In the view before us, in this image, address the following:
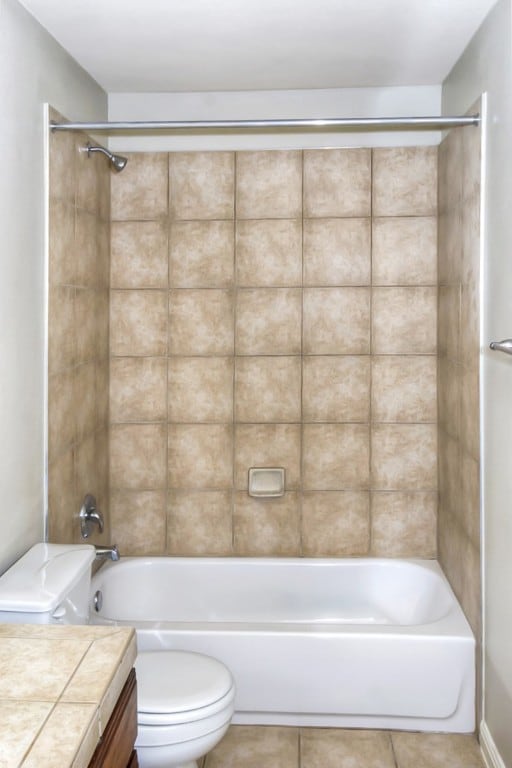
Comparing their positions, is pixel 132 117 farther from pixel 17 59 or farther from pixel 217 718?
pixel 217 718

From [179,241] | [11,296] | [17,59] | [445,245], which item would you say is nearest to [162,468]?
[179,241]

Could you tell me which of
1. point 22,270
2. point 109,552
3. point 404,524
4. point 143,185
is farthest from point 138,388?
point 404,524

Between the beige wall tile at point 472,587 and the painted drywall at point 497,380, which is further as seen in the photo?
the beige wall tile at point 472,587

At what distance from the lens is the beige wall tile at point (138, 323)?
3.40m

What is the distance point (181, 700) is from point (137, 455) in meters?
1.47

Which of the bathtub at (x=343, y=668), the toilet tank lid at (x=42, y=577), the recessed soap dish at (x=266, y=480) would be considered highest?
the recessed soap dish at (x=266, y=480)

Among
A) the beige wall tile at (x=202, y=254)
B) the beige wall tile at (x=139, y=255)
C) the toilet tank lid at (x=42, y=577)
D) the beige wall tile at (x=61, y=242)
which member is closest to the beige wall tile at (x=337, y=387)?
the beige wall tile at (x=202, y=254)

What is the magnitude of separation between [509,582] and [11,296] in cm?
173

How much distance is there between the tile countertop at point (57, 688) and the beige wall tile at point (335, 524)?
1.77 meters

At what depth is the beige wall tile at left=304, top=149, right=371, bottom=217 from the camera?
10.9 feet

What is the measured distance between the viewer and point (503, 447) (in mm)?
2314

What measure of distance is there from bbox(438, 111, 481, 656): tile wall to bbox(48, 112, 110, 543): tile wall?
145cm

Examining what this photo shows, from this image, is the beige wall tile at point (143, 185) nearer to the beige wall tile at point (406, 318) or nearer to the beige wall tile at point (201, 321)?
the beige wall tile at point (201, 321)

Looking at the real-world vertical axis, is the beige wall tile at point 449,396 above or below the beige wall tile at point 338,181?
below
